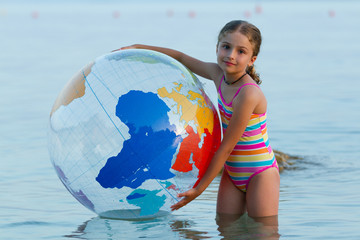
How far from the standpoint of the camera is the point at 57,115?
5488 mm

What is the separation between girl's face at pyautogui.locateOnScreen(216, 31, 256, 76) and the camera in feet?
17.9

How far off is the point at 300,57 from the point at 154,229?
668 inches

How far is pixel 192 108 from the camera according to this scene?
5398 millimetres

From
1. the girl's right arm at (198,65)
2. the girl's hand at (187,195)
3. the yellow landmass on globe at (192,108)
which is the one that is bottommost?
the girl's hand at (187,195)

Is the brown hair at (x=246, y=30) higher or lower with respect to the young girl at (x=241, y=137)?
higher

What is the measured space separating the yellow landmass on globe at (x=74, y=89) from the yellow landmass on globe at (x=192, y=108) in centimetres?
59

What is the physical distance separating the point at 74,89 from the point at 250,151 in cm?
142

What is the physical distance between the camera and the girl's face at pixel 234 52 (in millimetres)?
5465

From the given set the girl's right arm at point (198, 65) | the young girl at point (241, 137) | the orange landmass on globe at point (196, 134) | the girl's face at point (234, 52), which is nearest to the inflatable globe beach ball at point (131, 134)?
the orange landmass on globe at point (196, 134)

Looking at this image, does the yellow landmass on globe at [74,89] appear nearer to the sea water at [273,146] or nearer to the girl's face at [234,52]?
the girl's face at [234,52]

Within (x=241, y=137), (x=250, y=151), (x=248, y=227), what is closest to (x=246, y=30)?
(x=241, y=137)

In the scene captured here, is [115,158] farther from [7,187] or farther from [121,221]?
[7,187]

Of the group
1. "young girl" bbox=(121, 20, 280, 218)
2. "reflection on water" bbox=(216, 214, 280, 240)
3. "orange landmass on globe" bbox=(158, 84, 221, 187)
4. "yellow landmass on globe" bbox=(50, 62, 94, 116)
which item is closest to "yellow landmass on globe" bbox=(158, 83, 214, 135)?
"orange landmass on globe" bbox=(158, 84, 221, 187)

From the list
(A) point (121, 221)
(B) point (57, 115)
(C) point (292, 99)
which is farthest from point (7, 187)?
(C) point (292, 99)
